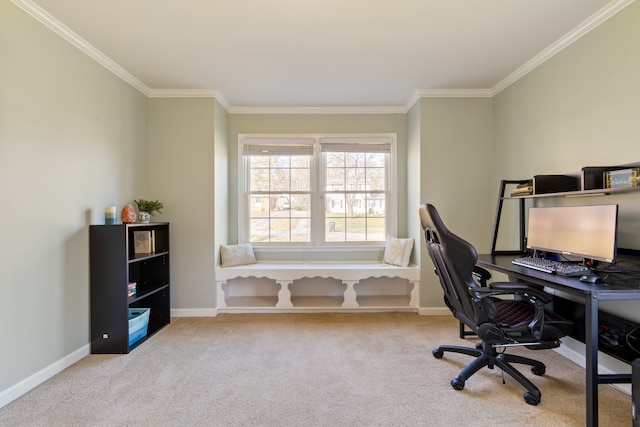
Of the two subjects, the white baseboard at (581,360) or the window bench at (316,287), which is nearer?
the white baseboard at (581,360)

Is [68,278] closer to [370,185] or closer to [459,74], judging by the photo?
[370,185]

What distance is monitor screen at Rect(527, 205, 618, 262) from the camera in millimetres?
1772

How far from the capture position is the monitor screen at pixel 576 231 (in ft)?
5.82

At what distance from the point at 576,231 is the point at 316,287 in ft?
9.06

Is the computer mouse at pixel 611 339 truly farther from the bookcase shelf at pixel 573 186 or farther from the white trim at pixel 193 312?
the white trim at pixel 193 312

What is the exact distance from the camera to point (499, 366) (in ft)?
6.68

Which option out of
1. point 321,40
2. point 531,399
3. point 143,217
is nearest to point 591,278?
point 531,399

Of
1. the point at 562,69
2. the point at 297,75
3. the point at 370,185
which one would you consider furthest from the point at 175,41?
the point at 562,69

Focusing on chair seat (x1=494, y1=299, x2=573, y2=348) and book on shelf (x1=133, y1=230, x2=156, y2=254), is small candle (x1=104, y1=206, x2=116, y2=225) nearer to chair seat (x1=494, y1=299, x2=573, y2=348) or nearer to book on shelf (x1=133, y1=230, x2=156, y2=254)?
book on shelf (x1=133, y1=230, x2=156, y2=254)

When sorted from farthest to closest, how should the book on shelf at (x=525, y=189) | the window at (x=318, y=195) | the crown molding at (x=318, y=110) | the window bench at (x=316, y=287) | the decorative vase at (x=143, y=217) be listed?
1. the window at (x=318, y=195)
2. the crown molding at (x=318, y=110)
3. the window bench at (x=316, y=287)
4. the decorative vase at (x=143, y=217)
5. the book on shelf at (x=525, y=189)

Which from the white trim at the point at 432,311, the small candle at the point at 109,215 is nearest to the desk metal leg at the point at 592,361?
the white trim at the point at 432,311

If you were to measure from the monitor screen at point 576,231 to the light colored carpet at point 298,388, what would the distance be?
93cm

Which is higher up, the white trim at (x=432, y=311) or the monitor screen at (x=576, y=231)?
the monitor screen at (x=576, y=231)

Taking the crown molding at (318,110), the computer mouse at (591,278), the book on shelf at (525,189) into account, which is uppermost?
the crown molding at (318,110)
